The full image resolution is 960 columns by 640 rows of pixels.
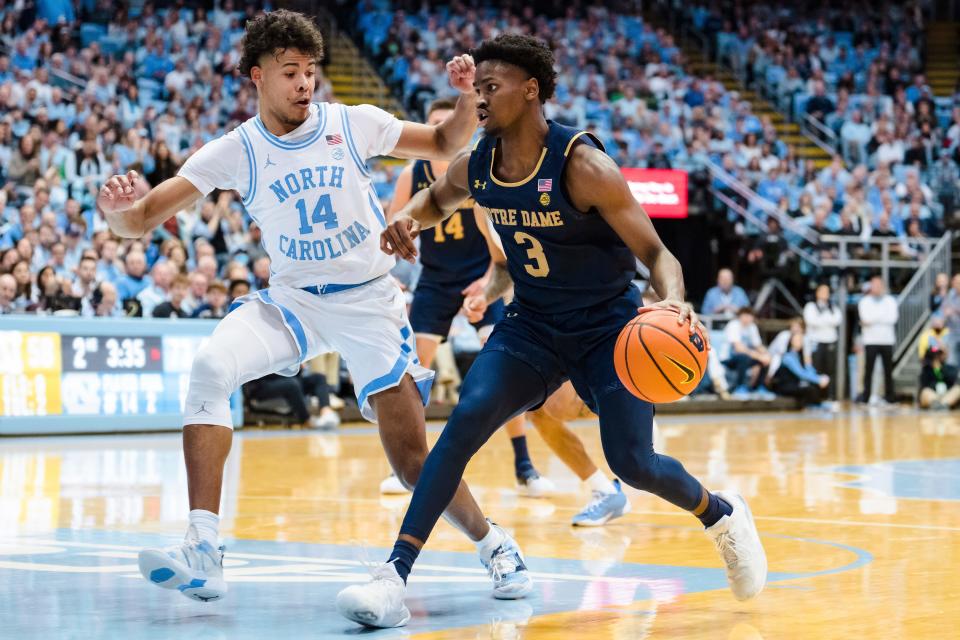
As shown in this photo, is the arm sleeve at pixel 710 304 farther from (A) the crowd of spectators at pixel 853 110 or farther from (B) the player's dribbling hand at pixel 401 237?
(B) the player's dribbling hand at pixel 401 237

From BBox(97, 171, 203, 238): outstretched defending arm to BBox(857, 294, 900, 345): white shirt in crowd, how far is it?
695 inches

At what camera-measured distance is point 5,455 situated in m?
11.9

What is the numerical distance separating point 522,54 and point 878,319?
1751 cm

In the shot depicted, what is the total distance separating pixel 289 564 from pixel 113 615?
1297 millimetres

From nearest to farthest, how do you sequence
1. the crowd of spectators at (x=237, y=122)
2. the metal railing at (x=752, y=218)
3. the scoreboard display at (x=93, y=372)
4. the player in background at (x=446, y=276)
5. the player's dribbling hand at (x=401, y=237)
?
the player's dribbling hand at (x=401, y=237) < the player in background at (x=446, y=276) < the scoreboard display at (x=93, y=372) < the crowd of spectators at (x=237, y=122) < the metal railing at (x=752, y=218)

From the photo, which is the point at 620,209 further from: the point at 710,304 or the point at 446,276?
the point at 710,304

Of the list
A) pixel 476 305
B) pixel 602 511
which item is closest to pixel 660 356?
pixel 476 305

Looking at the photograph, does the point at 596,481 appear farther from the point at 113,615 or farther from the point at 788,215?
the point at 788,215

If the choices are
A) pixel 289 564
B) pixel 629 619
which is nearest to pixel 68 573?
pixel 289 564

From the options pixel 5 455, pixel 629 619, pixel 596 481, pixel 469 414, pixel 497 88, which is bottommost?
pixel 5 455

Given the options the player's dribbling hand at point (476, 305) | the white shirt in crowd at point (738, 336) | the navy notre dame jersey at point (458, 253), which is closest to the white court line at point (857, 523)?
the player's dribbling hand at point (476, 305)

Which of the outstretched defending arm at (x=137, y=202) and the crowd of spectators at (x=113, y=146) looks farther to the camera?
the crowd of spectators at (x=113, y=146)

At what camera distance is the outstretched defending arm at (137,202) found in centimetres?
533

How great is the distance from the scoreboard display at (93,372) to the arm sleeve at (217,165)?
8841 mm
